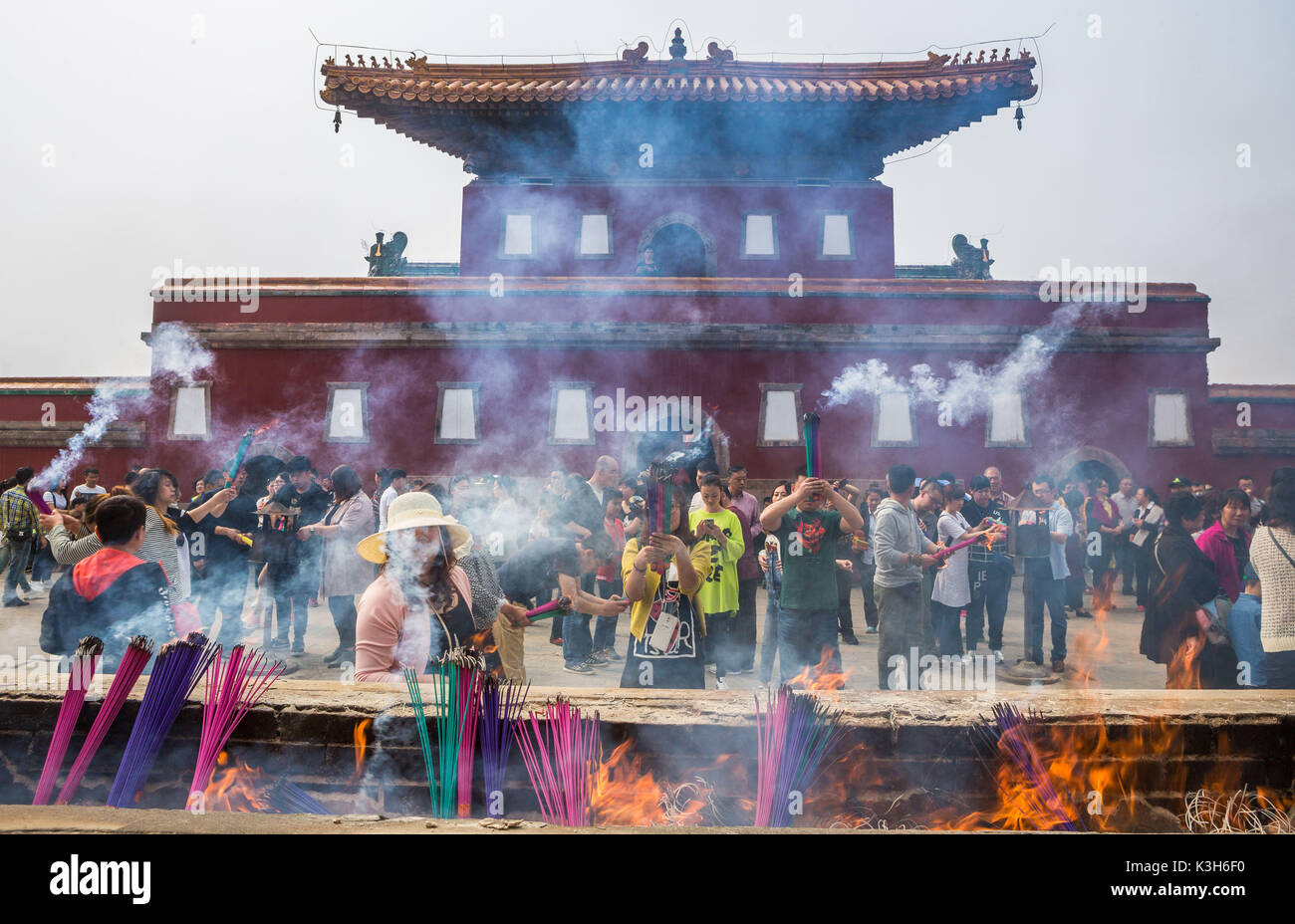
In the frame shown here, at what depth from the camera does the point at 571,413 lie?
12.6 meters

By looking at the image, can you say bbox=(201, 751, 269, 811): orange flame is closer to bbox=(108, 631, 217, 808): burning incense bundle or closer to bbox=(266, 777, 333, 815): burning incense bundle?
bbox=(266, 777, 333, 815): burning incense bundle

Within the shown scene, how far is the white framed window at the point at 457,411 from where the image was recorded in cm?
1271

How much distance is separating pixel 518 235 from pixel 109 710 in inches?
490

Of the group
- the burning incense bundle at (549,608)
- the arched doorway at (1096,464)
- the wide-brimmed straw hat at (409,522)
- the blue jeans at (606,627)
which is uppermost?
the arched doorway at (1096,464)

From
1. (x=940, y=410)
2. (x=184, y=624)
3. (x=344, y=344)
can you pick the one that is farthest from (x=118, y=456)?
(x=940, y=410)

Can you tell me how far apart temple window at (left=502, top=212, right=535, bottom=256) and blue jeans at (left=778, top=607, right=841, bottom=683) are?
34.9 ft

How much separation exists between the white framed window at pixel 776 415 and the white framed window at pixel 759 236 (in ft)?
9.07

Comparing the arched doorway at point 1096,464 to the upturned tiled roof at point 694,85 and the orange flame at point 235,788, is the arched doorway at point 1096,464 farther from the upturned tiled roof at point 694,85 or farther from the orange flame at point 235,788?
the orange flame at point 235,788

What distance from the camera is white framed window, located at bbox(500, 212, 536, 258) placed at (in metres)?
14.1

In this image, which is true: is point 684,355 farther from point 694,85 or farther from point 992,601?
point 992,601

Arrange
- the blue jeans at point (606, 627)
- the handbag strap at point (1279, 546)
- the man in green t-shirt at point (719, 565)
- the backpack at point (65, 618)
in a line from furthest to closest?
the blue jeans at point (606, 627)
the man in green t-shirt at point (719, 565)
the handbag strap at point (1279, 546)
the backpack at point (65, 618)

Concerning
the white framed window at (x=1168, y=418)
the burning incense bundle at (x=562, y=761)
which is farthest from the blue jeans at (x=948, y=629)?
the white framed window at (x=1168, y=418)
